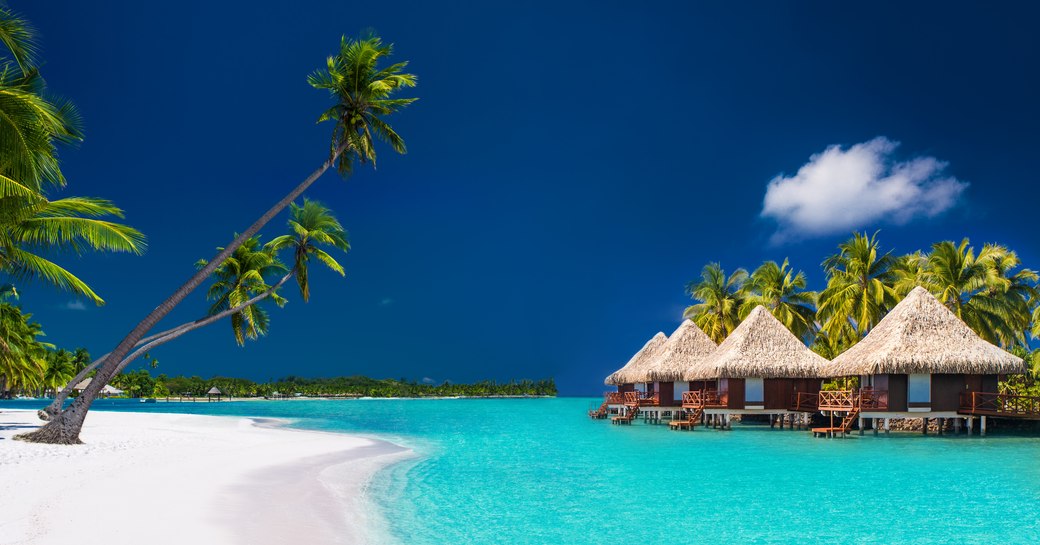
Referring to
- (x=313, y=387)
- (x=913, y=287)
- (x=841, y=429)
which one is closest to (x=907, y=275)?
(x=913, y=287)

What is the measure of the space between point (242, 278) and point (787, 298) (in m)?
26.9

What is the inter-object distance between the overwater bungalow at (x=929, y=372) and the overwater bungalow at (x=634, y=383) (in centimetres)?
994

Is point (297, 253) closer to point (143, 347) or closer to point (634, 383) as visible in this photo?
point (143, 347)

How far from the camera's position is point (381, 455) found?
18781 mm

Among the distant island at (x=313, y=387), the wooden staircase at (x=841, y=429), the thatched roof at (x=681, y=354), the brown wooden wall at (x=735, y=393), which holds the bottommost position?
the distant island at (x=313, y=387)

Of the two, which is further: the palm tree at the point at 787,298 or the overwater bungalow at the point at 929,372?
the palm tree at the point at 787,298

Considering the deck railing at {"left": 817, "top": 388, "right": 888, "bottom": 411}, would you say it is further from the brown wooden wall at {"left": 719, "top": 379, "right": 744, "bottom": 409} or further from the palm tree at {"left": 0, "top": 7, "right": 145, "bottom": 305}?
the palm tree at {"left": 0, "top": 7, "right": 145, "bottom": 305}

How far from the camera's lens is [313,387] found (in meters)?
111

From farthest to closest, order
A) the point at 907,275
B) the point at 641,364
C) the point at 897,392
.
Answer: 1. the point at 641,364
2. the point at 907,275
3. the point at 897,392

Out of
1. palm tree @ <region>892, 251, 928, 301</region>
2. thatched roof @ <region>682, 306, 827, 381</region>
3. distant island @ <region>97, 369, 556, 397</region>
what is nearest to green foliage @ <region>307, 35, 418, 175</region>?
thatched roof @ <region>682, 306, 827, 381</region>

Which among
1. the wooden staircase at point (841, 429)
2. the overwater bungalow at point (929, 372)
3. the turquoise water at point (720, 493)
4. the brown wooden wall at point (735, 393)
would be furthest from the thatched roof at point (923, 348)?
the brown wooden wall at point (735, 393)

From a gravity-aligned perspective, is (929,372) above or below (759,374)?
above

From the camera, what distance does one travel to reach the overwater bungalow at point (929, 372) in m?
22.6

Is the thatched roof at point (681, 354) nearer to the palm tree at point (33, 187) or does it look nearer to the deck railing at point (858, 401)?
the deck railing at point (858, 401)
